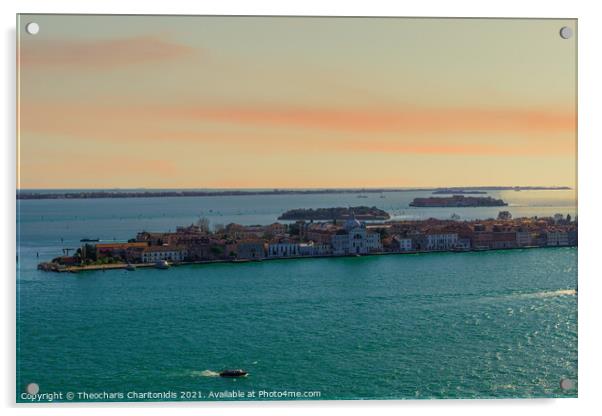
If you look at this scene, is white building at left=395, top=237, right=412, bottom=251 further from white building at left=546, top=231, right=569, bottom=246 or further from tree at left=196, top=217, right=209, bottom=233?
tree at left=196, top=217, right=209, bottom=233

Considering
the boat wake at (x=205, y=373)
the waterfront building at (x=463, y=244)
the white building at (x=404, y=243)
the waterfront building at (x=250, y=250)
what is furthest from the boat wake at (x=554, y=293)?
the boat wake at (x=205, y=373)

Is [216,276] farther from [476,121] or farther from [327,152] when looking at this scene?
[476,121]

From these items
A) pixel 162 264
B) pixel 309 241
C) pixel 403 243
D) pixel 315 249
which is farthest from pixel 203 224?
pixel 403 243

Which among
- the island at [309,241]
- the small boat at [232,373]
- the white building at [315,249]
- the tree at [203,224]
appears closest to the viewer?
the small boat at [232,373]

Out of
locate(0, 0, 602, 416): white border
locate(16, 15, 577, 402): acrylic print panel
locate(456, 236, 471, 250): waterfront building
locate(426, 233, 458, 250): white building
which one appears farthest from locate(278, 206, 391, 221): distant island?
locate(0, 0, 602, 416): white border

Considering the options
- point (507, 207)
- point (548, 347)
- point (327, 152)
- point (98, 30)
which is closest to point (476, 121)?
point (507, 207)

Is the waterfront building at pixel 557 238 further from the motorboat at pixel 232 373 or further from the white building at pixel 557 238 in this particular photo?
the motorboat at pixel 232 373
